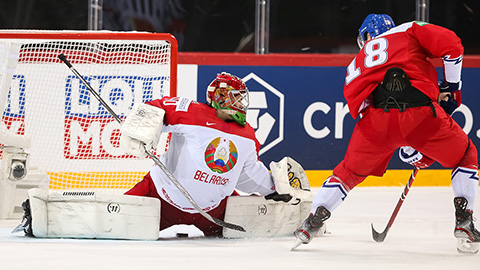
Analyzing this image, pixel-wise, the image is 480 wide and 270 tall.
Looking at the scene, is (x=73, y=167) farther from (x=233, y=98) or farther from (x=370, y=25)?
(x=370, y=25)

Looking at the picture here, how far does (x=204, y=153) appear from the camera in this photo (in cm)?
372

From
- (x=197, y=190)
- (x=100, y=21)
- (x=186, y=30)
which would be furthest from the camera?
(x=186, y=30)

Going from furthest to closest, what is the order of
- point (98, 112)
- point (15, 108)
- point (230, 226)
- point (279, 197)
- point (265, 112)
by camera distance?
point (265, 112), point (98, 112), point (15, 108), point (279, 197), point (230, 226)

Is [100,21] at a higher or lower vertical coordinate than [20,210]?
higher

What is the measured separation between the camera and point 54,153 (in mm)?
4957

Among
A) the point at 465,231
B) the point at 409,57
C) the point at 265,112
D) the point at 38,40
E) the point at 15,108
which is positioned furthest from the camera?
the point at 265,112

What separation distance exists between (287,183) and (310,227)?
62 cm

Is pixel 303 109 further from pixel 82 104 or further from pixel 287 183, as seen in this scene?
pixel 287 183

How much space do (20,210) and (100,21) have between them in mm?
2295

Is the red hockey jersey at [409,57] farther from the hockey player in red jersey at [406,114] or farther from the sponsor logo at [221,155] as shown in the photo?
the sponsor logo at [221,155]

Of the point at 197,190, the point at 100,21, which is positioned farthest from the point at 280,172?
the point at 100,21

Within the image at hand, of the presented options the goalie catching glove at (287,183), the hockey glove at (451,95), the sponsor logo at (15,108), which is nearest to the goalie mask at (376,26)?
the hockey glove at (451,95)

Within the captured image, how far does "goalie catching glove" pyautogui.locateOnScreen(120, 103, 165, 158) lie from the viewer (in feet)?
11.6

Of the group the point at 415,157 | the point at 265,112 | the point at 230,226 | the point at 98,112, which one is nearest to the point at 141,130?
the point at 230,226
